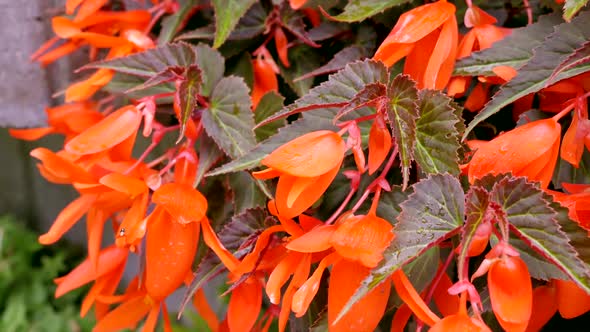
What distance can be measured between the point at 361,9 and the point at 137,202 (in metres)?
0.23

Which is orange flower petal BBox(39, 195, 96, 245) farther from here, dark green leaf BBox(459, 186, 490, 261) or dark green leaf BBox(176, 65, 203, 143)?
dark green leaf BBox(459, 186, 490, 261)

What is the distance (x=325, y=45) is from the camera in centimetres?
61

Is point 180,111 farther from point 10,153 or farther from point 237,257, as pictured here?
point 10,153

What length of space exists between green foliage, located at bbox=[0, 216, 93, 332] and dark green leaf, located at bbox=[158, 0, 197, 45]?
1.01 meters

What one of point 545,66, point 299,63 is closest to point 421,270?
point 545,66

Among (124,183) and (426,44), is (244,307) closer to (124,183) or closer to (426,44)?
(124,183)

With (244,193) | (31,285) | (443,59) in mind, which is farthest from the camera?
(31,285)

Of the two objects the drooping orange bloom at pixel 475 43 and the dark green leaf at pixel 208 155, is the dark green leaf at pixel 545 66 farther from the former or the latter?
the dark green leaf at pixel 208 155

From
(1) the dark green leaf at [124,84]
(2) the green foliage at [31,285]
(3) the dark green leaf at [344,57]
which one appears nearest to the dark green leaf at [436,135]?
(3) the dark green leaf at [344,57]

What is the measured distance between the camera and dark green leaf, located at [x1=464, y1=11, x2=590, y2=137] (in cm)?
40

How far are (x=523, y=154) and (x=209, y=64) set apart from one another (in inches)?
11.6

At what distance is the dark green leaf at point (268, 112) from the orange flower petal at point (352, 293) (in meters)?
0.19

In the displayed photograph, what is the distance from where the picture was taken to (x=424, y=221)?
361 millimetres

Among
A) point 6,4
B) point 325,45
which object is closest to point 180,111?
point 325,45
